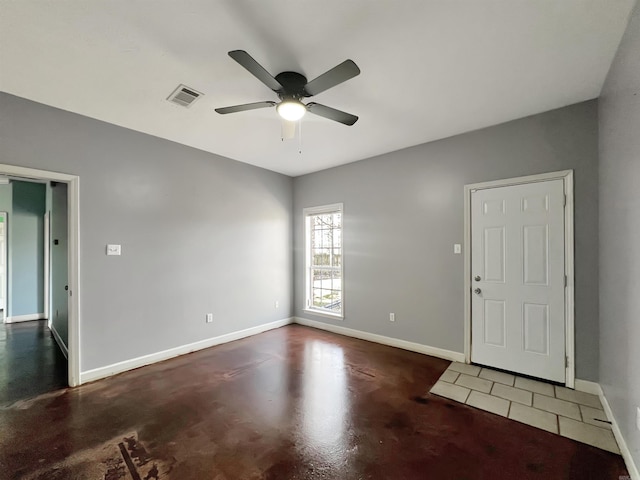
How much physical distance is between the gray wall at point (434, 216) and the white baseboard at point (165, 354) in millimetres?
1039

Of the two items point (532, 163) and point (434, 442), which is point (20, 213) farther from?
point (532, 163)

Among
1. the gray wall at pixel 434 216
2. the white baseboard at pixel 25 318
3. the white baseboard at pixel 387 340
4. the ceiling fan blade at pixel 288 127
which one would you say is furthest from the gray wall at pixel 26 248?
the ceiling fan blade at pixel 288 127

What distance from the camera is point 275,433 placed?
2.06 m

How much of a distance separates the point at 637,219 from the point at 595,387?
1.92 meters

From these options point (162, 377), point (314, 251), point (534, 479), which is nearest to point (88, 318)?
point (162, 377)

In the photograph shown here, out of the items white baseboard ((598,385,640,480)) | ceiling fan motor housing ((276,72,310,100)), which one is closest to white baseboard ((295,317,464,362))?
white baseboard ((598,385,640,480))

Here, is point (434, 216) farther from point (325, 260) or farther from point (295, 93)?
point (295, 93)

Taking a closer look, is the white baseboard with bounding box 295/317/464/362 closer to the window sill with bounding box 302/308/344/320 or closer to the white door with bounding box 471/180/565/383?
the window sill with bounding box 302/308/344/320

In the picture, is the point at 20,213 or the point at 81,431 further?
the point at 20,213

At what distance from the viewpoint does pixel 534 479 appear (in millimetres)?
1639

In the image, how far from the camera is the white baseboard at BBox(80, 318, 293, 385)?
115 inches

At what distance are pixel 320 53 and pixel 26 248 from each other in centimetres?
680

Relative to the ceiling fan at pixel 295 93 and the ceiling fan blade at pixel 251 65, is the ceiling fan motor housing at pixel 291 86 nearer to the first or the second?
the ceiling fan at pixel 295 93

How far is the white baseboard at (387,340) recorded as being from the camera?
3414 millimetres
